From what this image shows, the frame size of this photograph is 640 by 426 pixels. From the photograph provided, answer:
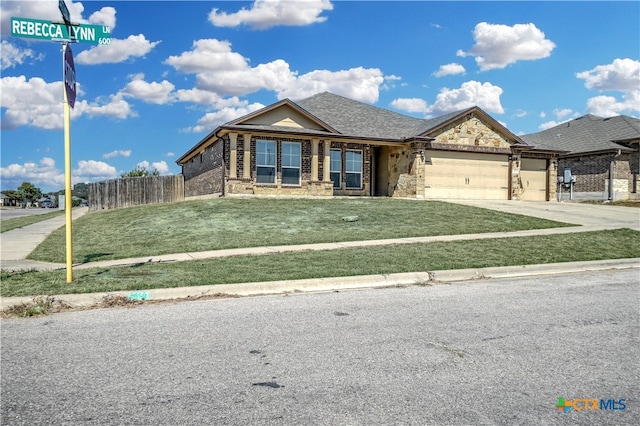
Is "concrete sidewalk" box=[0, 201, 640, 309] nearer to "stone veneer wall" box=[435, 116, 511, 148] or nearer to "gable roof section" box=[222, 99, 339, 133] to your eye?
"gable roof section" box=[222, 99, 339, 133]

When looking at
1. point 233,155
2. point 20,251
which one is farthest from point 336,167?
point 20,251

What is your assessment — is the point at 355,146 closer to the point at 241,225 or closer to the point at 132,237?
the point at 241,225

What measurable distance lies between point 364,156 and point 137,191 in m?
14.8

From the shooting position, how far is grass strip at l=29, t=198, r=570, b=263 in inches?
A: 509

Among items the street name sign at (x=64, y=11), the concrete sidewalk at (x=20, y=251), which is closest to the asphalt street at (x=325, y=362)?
the street name sign at (x=64, y=11)

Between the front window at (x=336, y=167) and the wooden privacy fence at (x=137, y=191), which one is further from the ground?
the front window at (x=336, y=167)

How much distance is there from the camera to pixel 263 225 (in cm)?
1585

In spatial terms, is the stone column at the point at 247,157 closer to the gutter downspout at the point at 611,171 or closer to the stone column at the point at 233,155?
the stone column at the point at 233,155

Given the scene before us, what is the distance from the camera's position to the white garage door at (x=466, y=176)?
26.5m

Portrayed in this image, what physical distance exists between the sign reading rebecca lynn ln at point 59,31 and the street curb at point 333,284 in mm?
3891

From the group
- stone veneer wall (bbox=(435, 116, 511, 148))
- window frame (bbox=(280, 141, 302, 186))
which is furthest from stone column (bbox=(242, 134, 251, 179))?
stone veneer wall (bbox=(435, 116, 511, 148))

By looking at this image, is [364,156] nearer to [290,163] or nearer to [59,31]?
[290,163]

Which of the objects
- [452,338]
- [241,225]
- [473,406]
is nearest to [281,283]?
[452,338]

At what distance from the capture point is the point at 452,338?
496 cm
